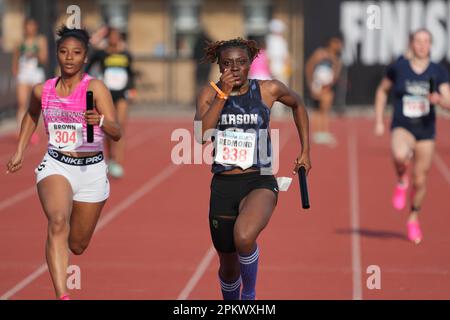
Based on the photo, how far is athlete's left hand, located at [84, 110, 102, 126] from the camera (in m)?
8.67

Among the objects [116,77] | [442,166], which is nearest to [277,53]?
[442,166]

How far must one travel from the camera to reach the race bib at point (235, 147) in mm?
8445

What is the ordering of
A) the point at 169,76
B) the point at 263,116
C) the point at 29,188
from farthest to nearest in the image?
1. the point at 169,76
2. the point at 29,188
3. the point at 263,116

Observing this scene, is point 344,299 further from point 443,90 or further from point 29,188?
point 29,188

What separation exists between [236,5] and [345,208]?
18.9 metres

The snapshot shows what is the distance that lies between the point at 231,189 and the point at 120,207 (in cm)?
671

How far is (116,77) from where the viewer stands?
1786 centimetres

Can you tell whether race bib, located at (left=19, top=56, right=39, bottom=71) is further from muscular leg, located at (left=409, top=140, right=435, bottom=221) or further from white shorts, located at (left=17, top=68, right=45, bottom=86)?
muscular leg, located at (left=409, top=140, right=435, bottom=221)

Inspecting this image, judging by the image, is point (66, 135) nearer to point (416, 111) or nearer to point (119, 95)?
point (416, 111)

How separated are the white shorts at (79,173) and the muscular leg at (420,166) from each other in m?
4.57

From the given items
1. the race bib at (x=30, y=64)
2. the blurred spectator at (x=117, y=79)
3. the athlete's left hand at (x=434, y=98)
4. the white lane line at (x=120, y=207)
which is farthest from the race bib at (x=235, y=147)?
the race bib at (x=30, y=64)
